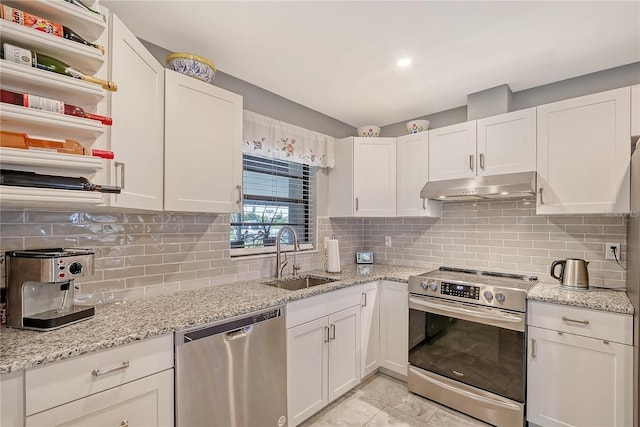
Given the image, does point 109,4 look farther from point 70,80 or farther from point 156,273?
point 156,273

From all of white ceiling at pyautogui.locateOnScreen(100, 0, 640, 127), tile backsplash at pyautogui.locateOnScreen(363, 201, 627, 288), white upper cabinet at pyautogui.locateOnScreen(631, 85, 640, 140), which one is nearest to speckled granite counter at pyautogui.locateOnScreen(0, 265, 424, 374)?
tile backsplash at pyautogui.locateOnScreen(363, 201, 627, 288)

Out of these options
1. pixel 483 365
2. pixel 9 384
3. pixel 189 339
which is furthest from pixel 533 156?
pixel 9 384

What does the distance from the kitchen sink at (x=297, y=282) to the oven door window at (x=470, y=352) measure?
2.47 feet

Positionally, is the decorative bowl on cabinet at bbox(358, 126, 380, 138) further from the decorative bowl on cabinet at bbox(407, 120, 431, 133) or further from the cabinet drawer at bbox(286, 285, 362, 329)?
the cabinet drawer at bbox(286, 285, 362, 329)

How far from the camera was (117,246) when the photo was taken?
1756 millimetres

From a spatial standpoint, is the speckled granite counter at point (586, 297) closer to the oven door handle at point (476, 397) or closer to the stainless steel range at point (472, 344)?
the stainless steel range at point (472, 344)

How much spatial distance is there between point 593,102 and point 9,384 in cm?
319

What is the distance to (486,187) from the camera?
224cm

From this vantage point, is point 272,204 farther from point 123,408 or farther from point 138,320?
point 123,408

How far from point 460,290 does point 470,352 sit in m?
0.43

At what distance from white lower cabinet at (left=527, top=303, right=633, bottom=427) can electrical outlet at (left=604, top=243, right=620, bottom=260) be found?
2.06 ft

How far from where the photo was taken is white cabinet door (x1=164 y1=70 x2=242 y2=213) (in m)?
1.70

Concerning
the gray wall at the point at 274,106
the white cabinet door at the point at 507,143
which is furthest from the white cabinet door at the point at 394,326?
the gray wall at the point at 274,106

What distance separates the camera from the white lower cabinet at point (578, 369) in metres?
1.69
